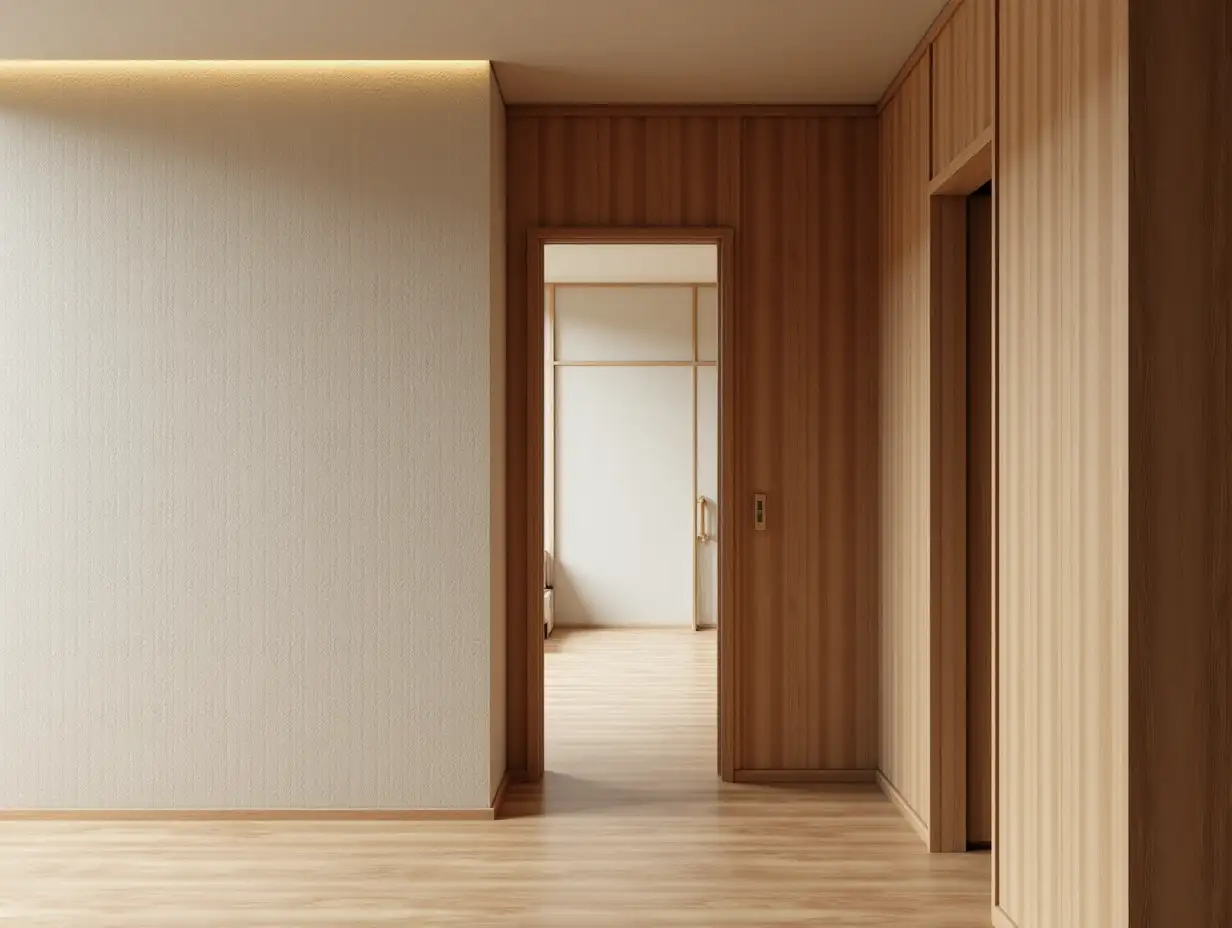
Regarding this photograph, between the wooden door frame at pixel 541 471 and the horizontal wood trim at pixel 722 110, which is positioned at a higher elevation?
the horizontal wood trim at pixel 722 110

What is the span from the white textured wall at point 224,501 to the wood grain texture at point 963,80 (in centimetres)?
164

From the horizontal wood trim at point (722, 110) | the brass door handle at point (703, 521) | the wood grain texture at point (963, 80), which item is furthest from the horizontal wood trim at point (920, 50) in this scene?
the brass door handle at point (703, 521)

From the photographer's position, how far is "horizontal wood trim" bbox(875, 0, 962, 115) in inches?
145

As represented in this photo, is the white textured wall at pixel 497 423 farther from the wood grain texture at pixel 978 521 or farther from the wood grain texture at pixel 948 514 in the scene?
the wood grain texture at pixel 978 521

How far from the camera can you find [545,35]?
3947mm

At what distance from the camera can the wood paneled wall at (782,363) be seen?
15.6 feet

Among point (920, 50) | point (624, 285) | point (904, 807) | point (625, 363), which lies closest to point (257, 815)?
point (904, 807)

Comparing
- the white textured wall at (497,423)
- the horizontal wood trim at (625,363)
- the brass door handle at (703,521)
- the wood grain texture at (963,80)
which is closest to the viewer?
the wood grain texture at (963,80)
